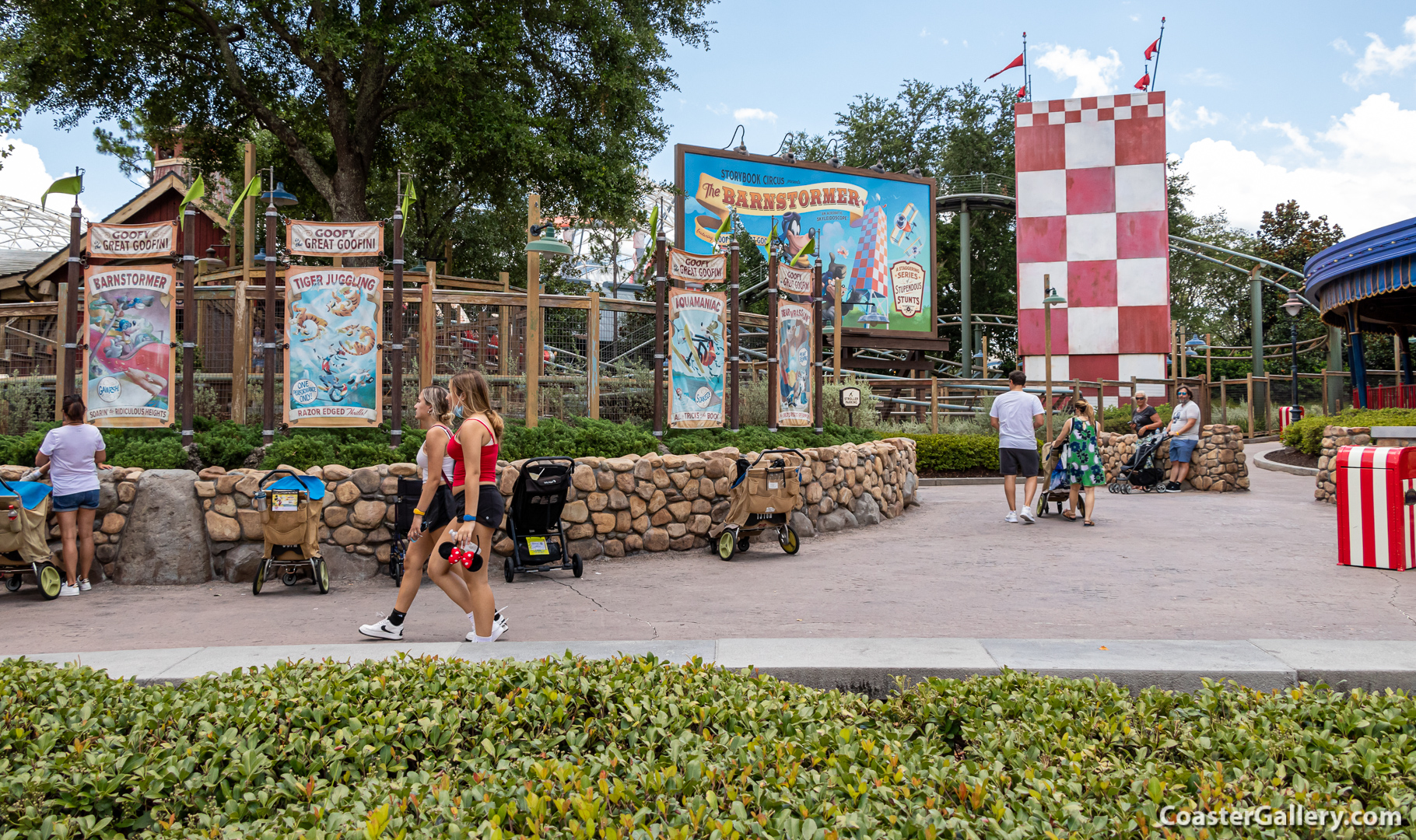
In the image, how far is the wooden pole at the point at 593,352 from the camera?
32.8ft

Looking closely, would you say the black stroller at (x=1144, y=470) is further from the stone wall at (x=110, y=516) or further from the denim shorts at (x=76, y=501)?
the denim shorts at (x=76, y=501)

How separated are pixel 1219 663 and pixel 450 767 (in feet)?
10.9

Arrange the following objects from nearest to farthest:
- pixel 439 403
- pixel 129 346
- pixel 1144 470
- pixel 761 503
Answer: pixel 439 403 → pixel 129 346 → pixel 761 503 → pixel 1144 470

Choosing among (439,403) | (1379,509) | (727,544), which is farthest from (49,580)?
(1379,509)

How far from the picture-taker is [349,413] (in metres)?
8.70

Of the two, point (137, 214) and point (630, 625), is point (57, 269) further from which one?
point (630, 625)

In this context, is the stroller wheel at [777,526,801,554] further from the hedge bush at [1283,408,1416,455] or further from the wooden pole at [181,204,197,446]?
the hedge bush at [1283,408,1416,455]

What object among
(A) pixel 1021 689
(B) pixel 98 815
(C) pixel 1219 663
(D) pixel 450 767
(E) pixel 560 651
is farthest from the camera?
(E) pixel 560 651

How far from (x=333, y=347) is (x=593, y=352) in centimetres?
263

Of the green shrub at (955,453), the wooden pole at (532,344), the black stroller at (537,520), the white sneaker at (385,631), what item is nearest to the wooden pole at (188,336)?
the wooden pole at (532,344)

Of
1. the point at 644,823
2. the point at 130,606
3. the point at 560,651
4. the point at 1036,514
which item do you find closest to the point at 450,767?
the point at 644,823

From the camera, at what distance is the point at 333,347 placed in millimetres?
8727

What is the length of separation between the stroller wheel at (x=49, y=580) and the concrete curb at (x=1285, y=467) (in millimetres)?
19728

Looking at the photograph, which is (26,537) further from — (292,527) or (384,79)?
(384,79)
